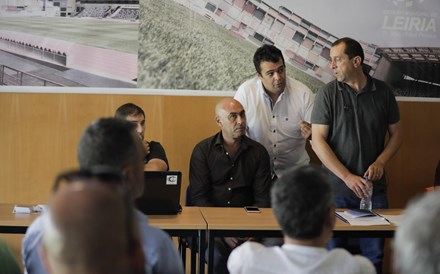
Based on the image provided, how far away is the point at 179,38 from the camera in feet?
→ 17.0

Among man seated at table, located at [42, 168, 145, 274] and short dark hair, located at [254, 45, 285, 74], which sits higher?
short dark hair, located at [254, 45, 285, 74]

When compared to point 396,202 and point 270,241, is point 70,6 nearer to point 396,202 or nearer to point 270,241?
point 270,241

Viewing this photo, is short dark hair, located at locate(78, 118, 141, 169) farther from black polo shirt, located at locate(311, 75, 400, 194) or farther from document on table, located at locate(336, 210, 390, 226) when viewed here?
black polo shirt, located at locate(311, 75, 400, 194)

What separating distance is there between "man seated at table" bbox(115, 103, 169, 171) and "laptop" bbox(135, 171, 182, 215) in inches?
25.9

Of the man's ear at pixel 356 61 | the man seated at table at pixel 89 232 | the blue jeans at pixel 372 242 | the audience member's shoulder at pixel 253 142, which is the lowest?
the blue jeans at pixel 372 242

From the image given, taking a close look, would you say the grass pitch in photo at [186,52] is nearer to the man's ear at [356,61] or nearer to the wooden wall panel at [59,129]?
the wooden wall panel at [59,129]

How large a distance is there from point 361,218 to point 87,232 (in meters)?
2.97

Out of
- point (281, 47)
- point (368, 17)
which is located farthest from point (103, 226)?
point (368, 17)

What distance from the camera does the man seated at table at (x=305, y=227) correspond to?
2.12 meters

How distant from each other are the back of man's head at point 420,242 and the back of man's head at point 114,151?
1.16 meters

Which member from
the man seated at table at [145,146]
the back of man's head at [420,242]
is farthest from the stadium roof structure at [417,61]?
the back of man's head at [420,242]

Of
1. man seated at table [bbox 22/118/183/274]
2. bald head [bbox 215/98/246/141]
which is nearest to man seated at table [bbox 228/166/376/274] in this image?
man seated at table [bbox 22/118/183/274]

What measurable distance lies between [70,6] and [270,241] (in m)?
2.39

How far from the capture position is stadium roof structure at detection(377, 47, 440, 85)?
18.0 ft
